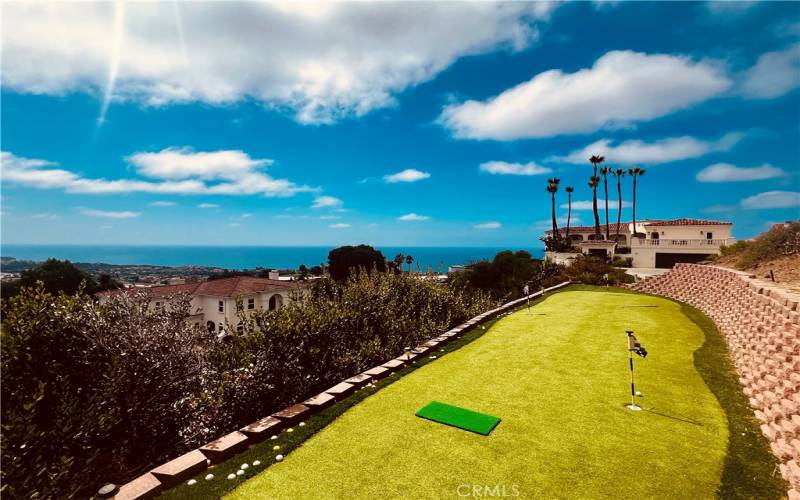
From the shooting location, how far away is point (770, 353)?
27.3ft

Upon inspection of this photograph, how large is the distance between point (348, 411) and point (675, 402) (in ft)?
23.9

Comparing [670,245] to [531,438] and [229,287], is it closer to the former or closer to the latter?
[531,438]

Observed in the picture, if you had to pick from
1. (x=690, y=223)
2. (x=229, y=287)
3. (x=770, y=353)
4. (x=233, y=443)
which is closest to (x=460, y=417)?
(x=233, y=443)

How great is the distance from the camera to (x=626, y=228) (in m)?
74.4

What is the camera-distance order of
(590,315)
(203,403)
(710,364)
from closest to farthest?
(203,403), (710,364), (590,315)

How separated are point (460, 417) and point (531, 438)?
1400mm

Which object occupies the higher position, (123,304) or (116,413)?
(123,304)

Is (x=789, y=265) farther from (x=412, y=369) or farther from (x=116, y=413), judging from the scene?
(x=116, y=413)

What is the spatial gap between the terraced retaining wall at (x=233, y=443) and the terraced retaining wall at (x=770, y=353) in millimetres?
7936

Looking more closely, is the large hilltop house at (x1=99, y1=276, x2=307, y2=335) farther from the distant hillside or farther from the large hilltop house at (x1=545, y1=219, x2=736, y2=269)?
the distant hillside

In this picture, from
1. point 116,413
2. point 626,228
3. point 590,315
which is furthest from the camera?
point 626,228

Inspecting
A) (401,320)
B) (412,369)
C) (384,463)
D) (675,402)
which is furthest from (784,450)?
(401,320)

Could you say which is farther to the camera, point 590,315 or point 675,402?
point 590,315

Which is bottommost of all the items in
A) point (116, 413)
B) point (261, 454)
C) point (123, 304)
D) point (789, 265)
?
point (261, 454)
